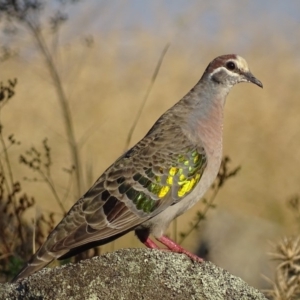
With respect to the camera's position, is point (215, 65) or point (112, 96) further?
point (112, 96)

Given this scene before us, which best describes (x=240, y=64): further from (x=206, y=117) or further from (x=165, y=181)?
(x=165, y=181)

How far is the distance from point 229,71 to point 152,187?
4.04 feet

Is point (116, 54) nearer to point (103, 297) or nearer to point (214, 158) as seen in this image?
point (214, 158)

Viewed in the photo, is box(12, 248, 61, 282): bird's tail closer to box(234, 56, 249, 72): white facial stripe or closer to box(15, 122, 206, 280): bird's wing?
box(15, 122, 206, 280): bird's wing

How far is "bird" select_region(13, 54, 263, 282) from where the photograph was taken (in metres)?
6.18

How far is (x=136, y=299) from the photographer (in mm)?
4836

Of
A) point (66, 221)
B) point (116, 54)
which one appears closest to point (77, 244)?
point (66, 221)

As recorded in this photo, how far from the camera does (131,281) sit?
4895 millimetres

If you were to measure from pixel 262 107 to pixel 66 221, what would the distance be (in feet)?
48.6

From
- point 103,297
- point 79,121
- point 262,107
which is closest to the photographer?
point 103,297

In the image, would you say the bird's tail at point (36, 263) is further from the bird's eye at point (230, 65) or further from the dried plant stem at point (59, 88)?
the dried plant stem at point (59, 88)

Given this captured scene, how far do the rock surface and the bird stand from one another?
93 centimetres

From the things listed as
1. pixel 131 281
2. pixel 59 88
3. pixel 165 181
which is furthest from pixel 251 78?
pixel 131 281

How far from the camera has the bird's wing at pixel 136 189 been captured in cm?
618
